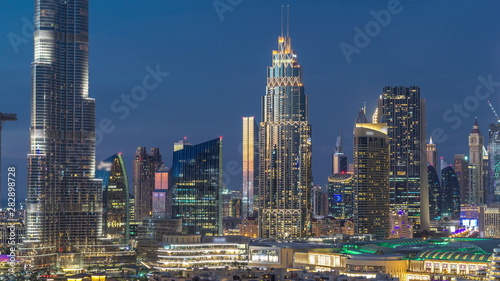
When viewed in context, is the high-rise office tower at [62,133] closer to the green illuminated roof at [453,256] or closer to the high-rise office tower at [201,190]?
the high-rise office tower at [201,190]

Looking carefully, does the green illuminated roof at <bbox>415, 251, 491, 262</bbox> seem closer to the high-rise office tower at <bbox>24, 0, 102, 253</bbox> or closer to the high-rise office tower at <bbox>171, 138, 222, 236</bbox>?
the high-rise office tower at <bbox>24, 0, 102, 253</bbox>

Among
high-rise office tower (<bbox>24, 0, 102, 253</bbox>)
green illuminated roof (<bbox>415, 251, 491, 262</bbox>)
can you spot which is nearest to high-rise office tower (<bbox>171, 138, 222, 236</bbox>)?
high-rise office tower (<bbox>24, 0, 102, 253</bbox>)

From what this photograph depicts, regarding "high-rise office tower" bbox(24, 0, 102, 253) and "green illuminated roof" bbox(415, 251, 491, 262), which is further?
"high-rise office tower" bbox(24, 0, 102, 253)

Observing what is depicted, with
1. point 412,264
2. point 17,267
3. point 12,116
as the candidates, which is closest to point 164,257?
point 17,267

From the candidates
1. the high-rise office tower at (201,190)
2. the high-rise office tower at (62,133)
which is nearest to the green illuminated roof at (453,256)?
the high-rise office tower at (62,133)

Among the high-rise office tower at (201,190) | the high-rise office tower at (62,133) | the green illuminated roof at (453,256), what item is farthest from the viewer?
the high-rise office tower at (201,190)

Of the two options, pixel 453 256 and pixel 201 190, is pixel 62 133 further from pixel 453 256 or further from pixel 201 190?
pixel 453 256

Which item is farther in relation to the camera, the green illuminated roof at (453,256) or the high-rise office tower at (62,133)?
the high-rise office tower at (62,133)
